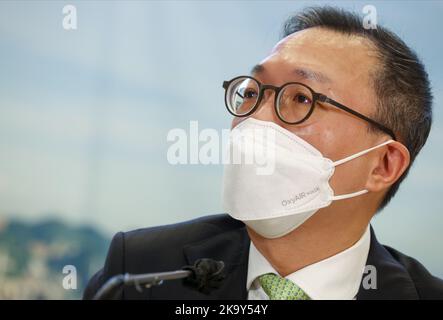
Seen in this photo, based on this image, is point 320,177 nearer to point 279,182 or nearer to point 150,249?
point 279,182

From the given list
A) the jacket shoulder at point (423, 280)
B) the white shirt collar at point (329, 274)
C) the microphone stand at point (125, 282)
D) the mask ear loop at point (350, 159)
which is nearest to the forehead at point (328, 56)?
the mask ear loop at point (350, 159)

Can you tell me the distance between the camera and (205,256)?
1771 millimetres

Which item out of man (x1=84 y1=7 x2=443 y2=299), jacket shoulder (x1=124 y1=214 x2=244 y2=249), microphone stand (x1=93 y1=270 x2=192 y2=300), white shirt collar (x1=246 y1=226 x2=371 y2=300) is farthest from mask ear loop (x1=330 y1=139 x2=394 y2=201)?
microphone stand (x1=93 y1=270 x2=192 y2=300)

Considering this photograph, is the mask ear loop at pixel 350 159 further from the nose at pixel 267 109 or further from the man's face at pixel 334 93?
the nose at pixel 267 109

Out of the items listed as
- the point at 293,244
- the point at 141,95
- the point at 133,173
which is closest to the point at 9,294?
the point at 133,173

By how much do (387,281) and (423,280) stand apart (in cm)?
15

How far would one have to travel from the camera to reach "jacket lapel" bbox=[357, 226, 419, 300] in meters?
1.65

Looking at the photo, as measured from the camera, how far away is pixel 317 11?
1.91 m

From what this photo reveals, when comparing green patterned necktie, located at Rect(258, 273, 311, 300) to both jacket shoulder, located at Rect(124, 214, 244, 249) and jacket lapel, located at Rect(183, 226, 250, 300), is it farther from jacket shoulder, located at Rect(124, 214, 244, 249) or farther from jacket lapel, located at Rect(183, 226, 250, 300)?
jacket shoulder, located at Rect(124, 214, 244, 249)

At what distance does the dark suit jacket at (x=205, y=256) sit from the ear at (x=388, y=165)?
0.75 feet

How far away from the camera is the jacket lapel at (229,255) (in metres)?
1.68
